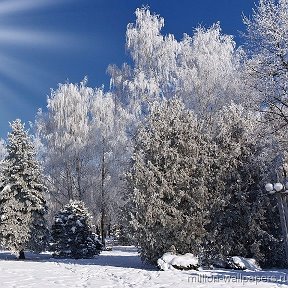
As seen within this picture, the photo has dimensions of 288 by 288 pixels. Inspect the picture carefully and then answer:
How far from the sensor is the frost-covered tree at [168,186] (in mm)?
14375

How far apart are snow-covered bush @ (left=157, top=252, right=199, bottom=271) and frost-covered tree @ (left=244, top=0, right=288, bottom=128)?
624 cm

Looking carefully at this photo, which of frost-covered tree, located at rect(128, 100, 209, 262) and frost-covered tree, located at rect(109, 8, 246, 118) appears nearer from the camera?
frost-covered tree, located at rect(128, 100, 209, 262)

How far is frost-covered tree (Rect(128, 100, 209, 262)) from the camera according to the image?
14.4 metres

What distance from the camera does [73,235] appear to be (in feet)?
69.9

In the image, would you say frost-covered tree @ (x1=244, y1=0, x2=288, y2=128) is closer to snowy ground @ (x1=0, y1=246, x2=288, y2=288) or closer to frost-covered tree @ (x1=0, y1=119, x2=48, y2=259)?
snowy ground @ (x1=0, y1=246, x2=288, y2=288)

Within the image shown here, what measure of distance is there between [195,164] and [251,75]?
4.08 metres

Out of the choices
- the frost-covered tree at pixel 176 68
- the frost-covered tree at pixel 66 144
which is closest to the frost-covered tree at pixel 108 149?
the frost-covered tree at pixel 66 144

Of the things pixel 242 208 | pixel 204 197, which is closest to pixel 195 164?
pixel 204 197

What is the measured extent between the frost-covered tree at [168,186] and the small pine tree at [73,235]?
742 centimetres

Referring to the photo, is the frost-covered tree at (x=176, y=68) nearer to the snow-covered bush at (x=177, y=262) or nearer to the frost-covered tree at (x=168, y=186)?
the frost-covered tree at (x=168, y=186)

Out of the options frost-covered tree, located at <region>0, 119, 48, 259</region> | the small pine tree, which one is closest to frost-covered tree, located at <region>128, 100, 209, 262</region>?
the small pine tree

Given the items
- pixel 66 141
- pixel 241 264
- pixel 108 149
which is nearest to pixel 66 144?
pixel 66 141

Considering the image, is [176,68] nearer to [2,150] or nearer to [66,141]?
[66,141]

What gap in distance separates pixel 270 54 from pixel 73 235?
44.1 ft
